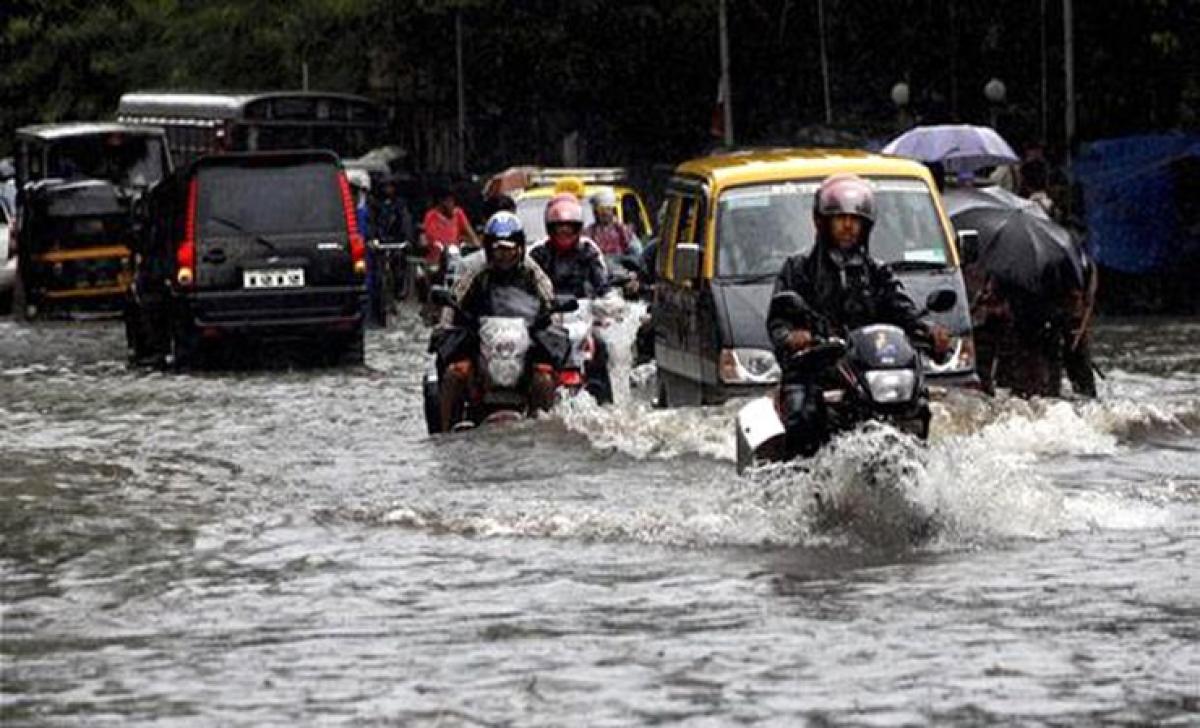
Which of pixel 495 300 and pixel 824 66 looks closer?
pixel 495 300

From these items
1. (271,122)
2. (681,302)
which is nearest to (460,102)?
(271,122)

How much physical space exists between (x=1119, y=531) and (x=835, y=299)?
158 centimetres

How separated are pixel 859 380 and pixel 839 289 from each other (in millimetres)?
964

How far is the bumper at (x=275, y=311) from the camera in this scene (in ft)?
97.4

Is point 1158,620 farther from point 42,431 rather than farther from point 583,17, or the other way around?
point 583,17

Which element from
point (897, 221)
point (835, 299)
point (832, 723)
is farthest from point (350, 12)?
point (832, 723)

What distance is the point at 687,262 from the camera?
62.3 ft

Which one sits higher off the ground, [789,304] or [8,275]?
[789,304]

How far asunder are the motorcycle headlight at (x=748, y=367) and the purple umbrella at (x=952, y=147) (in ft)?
34.8

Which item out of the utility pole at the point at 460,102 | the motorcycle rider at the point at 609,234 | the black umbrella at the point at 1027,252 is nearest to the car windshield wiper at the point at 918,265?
the black umbrella at the point at 1027,252

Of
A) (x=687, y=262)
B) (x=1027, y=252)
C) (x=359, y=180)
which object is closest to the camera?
(x=687, y=262)

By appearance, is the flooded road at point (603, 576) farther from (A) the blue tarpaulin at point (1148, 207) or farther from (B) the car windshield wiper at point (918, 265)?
(A) the blue tarpaulin at point (1148, 207)

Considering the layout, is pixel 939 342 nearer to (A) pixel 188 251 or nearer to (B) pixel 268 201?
(A) pixel 188 251

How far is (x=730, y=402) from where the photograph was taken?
742 inches
